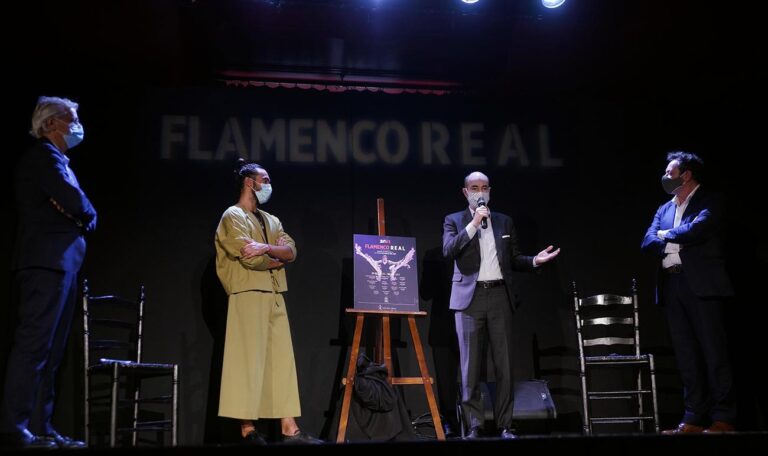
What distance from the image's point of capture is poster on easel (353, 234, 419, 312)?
493cm

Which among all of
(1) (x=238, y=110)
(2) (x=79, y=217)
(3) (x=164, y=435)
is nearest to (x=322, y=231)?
(1) (x=238, y=110)

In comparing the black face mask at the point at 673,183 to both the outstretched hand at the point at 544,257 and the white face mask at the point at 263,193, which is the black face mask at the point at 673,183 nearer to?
the outstretched hand at the point at 544,257

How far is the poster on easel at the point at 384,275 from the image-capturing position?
493 centimetres

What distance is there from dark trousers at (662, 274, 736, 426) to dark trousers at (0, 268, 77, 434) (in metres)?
3.55

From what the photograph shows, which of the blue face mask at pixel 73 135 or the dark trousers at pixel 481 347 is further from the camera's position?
the dark trousers at pixel 481 347

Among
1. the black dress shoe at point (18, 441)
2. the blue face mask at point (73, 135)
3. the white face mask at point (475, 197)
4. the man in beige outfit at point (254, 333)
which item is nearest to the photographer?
the black dress shoe at point (18, 441)

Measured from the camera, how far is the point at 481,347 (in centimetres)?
475

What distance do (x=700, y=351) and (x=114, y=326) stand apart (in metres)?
3.69

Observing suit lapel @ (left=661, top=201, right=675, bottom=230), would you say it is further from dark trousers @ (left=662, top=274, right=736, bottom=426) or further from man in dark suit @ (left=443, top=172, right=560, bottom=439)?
man in dark suit @ (left=443, top=172, right=560, bottom=439)

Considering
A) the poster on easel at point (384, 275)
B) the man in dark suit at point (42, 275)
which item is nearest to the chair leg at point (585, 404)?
the poster on easel at point (384, 275)

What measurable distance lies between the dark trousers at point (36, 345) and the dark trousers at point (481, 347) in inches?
92.6

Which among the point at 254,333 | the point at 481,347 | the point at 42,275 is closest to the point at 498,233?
the point at 481,347

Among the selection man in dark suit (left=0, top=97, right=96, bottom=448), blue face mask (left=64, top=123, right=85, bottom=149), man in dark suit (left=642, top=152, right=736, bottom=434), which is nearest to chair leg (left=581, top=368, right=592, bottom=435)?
man in dark suit (left=642, top=152, right=736, bottom=434)

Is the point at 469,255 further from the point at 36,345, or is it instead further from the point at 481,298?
the point at 36,345
